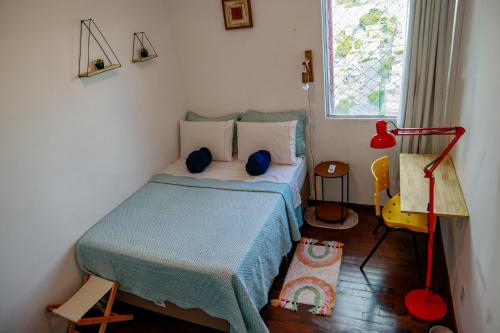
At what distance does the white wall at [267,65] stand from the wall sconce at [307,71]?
44mm

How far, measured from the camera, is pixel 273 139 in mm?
2871

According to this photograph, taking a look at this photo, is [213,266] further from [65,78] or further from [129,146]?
[65,78]

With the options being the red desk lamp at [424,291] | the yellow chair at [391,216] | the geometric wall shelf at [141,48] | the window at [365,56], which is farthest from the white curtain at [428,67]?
the geometric wall shelf at [141,48]

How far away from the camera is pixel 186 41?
10.4 ft

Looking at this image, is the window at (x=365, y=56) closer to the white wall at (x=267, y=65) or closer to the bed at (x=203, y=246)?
the white wall at (x=267, y=65)

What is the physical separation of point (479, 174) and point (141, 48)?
2.58 m

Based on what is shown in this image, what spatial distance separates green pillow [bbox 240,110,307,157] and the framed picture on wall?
0.79 meters

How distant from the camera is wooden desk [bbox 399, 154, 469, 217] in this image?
1.80 meters

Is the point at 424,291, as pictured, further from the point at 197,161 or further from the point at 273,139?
the point at 197,161

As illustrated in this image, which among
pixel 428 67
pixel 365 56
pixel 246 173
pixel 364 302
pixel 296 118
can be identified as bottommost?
pixel 364 302

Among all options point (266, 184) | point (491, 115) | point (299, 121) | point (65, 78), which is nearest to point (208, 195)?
point (266, 184)

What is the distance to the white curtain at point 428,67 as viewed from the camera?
2234 millimetres

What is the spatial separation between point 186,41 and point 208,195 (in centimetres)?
156

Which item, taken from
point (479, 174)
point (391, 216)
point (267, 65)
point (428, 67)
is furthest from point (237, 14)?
point (479, 174)
